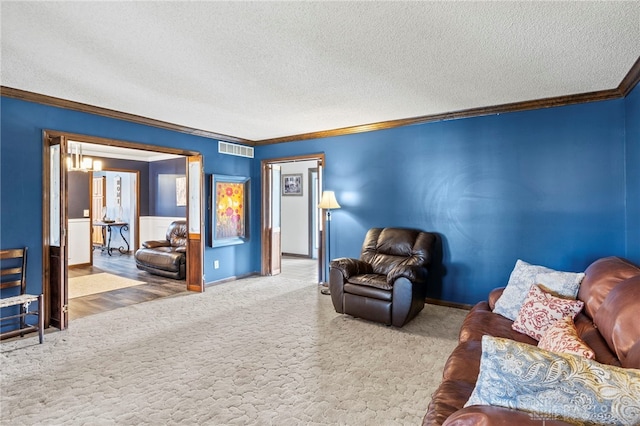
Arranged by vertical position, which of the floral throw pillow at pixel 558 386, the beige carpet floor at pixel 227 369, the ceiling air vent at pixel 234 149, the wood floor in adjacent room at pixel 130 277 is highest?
the ceiling air vent at pixel 234 149

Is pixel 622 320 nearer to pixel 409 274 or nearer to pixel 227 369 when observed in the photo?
pixel 409 274

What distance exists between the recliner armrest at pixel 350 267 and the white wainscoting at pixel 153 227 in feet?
18.6

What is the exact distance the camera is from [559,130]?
3777 mm

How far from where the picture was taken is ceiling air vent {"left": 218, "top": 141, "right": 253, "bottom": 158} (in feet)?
18.9

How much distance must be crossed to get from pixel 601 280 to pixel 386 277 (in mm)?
2047

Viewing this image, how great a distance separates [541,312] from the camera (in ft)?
7.52

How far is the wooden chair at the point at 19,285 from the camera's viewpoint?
3283 mm

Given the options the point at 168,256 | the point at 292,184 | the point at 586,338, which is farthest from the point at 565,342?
the point at 292,184

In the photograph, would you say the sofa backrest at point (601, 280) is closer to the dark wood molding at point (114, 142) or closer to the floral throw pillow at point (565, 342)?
the floral throw pillow at point (565, 342)

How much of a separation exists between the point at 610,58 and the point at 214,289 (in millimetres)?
5419

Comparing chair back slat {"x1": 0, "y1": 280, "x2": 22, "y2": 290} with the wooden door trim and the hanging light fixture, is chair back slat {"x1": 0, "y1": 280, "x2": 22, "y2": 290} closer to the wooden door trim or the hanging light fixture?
the hanging light fixture

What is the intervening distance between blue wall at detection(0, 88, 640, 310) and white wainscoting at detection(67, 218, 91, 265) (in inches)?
164

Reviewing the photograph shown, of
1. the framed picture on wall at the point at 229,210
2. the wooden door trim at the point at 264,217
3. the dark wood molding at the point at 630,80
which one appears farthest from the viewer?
the wooden door trim at the point at 264,217

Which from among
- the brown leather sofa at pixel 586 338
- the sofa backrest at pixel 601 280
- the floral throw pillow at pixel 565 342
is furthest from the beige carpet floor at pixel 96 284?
the sofa backrest at pixel 601 280
